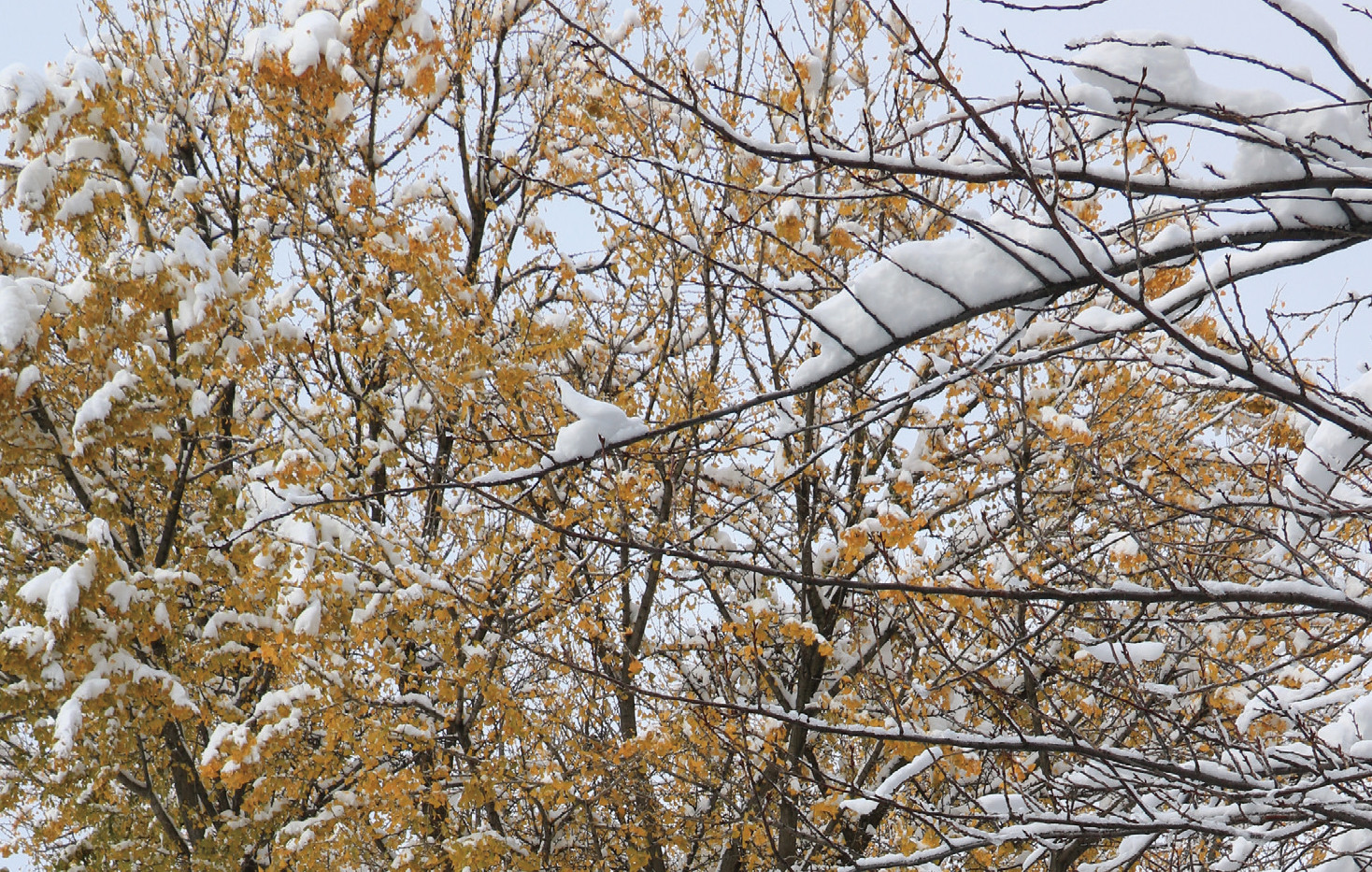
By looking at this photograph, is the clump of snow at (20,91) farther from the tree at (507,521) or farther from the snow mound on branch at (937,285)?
the snow mound on branch at (937,285)

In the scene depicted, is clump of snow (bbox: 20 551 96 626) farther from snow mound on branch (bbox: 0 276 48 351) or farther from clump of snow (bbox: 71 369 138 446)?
snow mound on branch (bbox: 0 276 48 351)

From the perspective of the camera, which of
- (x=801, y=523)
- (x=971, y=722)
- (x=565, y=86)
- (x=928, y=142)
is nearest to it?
(x=971, y=722)

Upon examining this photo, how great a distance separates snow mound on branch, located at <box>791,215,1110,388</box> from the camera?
Result: 6.54ft

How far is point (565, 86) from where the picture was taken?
7.76m

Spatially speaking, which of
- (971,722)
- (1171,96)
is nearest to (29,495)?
(971,722)

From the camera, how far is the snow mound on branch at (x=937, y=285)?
199 cm

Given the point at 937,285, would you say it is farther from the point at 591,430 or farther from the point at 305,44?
the point at 305,44

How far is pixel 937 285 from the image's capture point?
198 centimetres

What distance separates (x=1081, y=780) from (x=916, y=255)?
1.84m

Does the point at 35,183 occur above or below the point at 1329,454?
above

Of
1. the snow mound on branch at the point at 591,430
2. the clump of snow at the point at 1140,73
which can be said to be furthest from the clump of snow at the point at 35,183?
the clump of snow at the point at 1140,73

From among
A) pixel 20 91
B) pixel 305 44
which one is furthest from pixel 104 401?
pixel 305 44

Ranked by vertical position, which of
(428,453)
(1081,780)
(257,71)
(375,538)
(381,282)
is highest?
(257,71)

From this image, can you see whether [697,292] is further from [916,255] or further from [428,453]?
[916,255]
